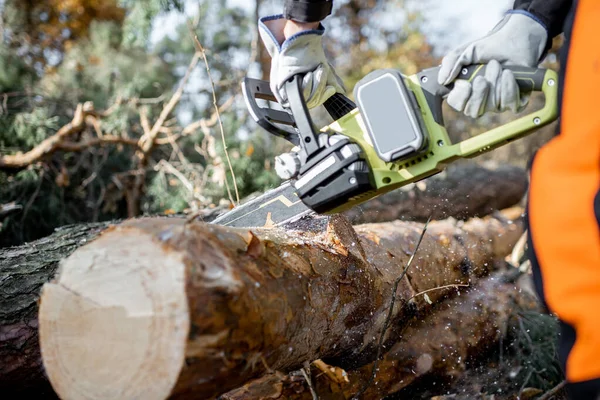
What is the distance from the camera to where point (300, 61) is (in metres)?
1.89

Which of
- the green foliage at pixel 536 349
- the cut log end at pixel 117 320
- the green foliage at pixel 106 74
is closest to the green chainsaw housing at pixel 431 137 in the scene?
the cut log end at pixel 117 320

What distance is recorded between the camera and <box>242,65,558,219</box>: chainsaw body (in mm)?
1649

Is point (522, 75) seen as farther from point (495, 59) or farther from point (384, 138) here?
point (384, 138)

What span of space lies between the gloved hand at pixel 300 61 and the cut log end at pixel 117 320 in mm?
908

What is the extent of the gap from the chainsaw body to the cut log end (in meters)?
0.72

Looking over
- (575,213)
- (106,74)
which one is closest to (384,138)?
(575,213)

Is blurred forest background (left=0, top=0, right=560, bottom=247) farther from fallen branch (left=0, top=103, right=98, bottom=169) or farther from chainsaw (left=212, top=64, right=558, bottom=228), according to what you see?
chainsaw (left=212, top=64, right=558, bottom=228)

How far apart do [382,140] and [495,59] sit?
0.47 meters

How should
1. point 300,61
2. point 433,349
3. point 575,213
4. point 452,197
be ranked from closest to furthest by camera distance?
point 575,213
point 300,61
point 433,349
point 452,197

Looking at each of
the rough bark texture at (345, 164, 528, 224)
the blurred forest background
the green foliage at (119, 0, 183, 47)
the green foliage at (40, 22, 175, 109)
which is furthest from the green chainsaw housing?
the green foliage at (40, 22, 175, 109)

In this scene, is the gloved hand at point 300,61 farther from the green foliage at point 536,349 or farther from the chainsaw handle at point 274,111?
the green foliage at point 536,349

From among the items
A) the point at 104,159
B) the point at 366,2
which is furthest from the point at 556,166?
the point at 366,2

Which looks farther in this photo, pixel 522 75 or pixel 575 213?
pixel 522 75

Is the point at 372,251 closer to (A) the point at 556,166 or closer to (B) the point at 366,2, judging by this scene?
(A) the point at 556,166
